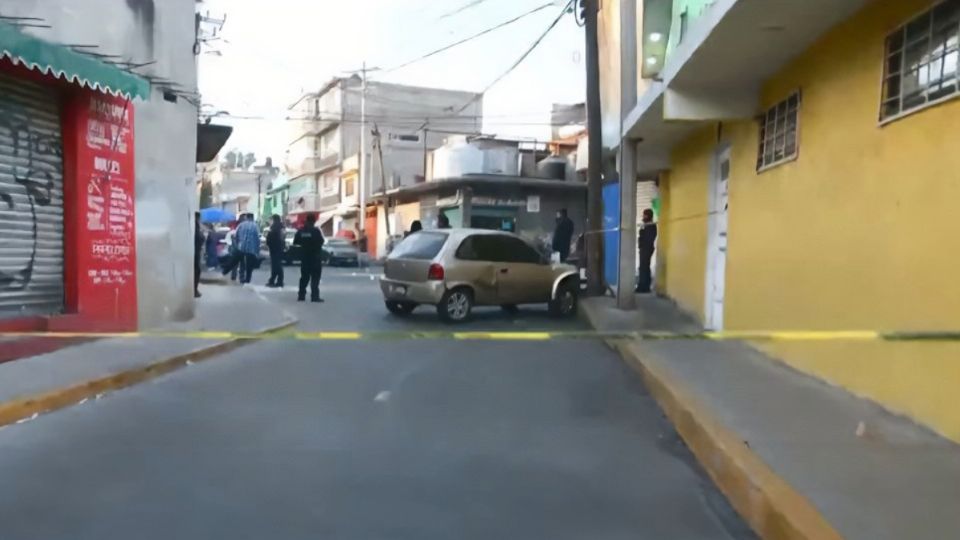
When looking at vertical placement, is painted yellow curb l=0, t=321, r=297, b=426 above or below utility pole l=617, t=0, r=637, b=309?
below

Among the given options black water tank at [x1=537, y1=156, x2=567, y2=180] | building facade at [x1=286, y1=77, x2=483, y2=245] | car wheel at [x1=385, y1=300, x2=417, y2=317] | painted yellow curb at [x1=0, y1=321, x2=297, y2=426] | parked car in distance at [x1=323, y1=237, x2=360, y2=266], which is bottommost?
painted yellow curb at [x1=0, y1=321, x2=297, y2=426]

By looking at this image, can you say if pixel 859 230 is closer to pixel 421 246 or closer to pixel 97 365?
pixel 97 365

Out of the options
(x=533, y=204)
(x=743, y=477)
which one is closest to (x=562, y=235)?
(x=743, y=477)

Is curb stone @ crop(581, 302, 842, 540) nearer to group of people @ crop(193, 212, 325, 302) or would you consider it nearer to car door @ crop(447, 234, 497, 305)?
car door @ crop(447, 234, 497, 305)

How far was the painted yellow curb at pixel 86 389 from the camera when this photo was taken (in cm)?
699

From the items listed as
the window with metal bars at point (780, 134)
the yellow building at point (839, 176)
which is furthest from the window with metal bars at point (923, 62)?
the window with metal bars at point (780, 134)

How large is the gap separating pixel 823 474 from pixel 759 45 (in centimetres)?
498

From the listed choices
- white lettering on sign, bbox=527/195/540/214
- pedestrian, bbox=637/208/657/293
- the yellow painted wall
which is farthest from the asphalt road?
white lettering on sign, bbox=527/195/540/214

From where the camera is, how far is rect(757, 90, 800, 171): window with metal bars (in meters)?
9.21

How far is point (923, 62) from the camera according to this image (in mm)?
6348

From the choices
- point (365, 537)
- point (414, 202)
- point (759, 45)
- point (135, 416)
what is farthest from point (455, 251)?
point (414, 202)

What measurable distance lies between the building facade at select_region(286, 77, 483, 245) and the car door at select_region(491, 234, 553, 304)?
33.5m

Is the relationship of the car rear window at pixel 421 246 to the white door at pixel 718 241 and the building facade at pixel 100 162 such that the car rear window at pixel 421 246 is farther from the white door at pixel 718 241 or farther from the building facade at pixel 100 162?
the white door at pixel 718 241

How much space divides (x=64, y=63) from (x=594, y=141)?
10.1m
